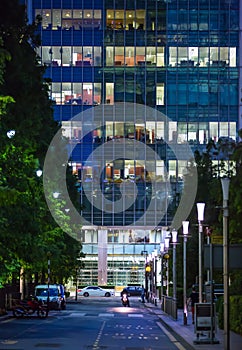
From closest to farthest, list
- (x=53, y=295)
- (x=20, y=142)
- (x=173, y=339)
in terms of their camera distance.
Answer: (x=173, y=339) → (x=20, y=142) → (x=53, y=295)

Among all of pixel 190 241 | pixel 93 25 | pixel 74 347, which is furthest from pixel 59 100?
pixel 74 347

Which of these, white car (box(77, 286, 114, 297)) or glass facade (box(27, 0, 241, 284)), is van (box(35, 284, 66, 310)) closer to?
white car (box(77, 286, 114, 297))

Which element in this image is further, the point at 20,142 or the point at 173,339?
the point at 20,142

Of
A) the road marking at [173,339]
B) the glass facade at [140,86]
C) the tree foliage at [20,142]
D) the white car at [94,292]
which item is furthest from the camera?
the glass facade at [140,86]

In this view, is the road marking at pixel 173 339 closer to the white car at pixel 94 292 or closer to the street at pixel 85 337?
the street at pixel 85 337

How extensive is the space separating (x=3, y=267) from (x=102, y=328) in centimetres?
524

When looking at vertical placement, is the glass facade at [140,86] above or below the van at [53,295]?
above

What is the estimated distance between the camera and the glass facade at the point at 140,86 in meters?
119

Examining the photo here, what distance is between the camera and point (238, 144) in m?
23.8

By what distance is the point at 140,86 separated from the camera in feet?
394

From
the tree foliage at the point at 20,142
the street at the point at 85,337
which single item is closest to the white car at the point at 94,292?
the tree foliage at the point at 20,142


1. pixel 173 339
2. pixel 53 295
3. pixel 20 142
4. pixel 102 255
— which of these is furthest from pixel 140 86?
pixel 173 339

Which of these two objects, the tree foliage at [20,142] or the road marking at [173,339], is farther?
the tree foliage at [20,142]

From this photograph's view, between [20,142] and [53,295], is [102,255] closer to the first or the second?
[53,295]
